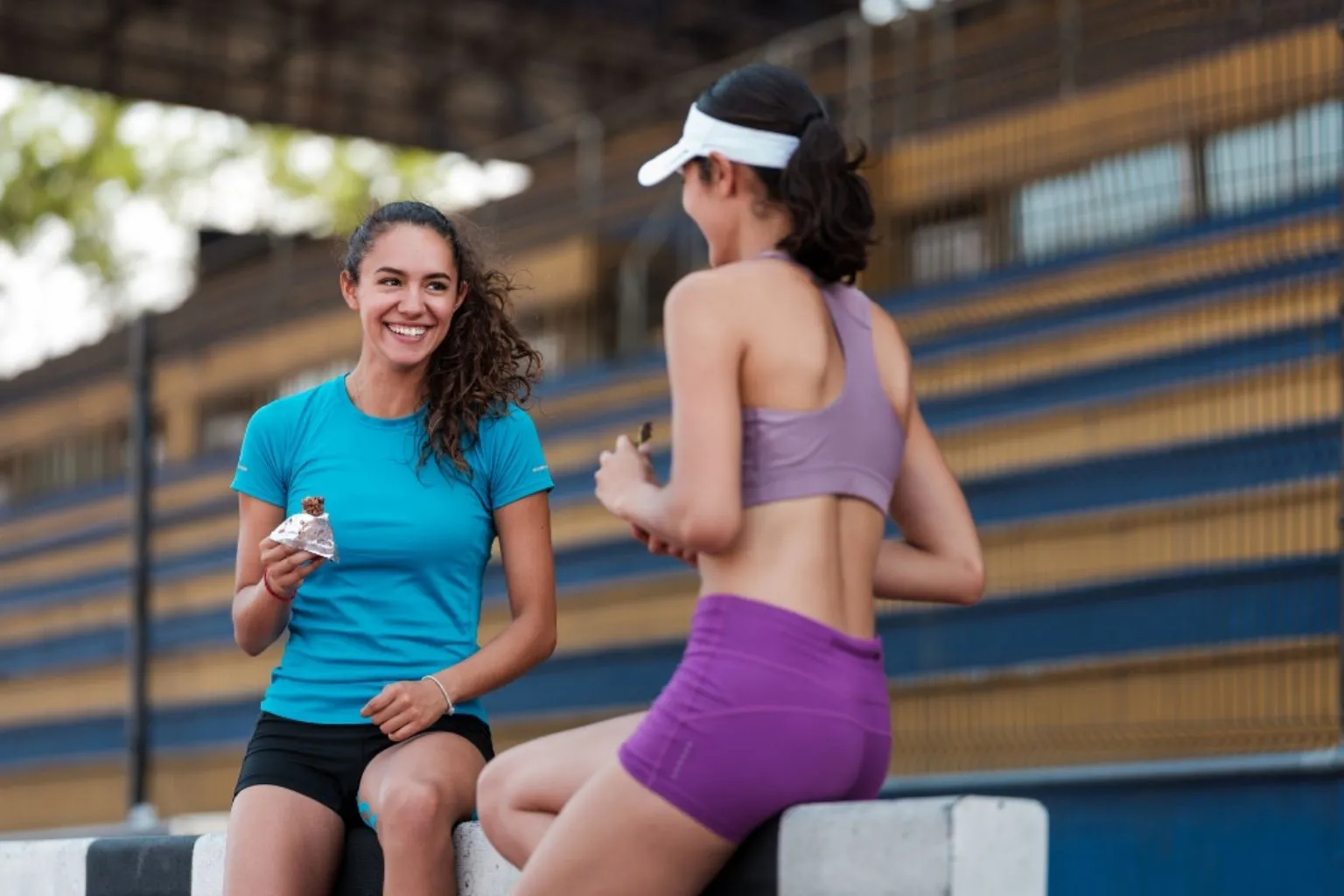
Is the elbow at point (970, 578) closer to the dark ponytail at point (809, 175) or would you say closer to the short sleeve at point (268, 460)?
the dark ponytail at point (809, 175)

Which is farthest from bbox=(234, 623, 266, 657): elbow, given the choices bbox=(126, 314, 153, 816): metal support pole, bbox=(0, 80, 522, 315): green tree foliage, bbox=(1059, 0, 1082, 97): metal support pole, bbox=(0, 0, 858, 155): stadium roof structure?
bbox=(0, 80, 522, 315): green tree foliage

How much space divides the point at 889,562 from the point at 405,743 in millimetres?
941

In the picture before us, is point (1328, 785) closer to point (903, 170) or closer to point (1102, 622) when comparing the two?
point (1102, 622)

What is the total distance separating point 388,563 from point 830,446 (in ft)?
3.64

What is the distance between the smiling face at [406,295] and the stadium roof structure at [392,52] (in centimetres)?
1482

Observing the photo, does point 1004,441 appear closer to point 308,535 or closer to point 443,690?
point 443,690

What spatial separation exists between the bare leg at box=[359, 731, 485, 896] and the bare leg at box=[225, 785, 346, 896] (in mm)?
141

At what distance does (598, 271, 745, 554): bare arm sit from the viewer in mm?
2588

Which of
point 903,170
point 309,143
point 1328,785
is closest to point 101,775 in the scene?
point 903,170

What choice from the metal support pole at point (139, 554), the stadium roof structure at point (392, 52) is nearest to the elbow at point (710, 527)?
the metal support pole at point (139, 554)

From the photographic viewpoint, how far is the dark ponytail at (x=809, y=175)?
274 centimetres

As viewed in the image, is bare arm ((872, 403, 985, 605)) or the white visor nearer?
the white visor

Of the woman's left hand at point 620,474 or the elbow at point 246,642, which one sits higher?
the woman's left hand at point 620,474

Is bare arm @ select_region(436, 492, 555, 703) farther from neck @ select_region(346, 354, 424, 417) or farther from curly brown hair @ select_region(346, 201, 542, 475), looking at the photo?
neck @ select_region(346, 354, 424, 417)
